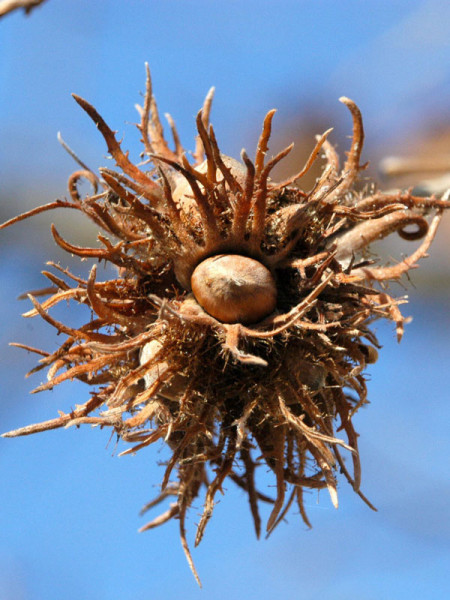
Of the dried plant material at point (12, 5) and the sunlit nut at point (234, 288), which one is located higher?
the dried plant material at point (12, 5)

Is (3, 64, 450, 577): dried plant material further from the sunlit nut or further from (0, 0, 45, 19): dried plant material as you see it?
(0, 0, 45, 19): dried plant material

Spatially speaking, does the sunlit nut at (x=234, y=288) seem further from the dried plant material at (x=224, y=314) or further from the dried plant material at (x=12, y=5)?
the dried plant material at (x=12, y=5)

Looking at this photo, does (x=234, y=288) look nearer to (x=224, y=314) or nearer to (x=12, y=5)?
(x=224, y=314)

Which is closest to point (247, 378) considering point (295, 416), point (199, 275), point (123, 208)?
point (295, 416)

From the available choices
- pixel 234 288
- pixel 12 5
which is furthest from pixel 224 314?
pixel 12 5

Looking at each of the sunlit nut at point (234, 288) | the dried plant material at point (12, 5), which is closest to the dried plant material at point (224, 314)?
the sunlit nut at point (234, 288)

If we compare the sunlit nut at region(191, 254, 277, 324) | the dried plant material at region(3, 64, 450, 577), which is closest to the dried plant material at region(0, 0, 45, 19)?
the dried plant material at region(3, 64, 450, 577)

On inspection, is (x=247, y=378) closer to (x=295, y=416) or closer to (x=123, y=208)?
(x=295, y=416)
